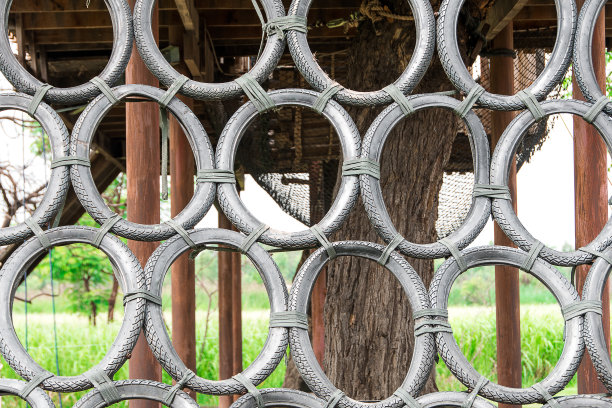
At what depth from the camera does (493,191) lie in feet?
4.75

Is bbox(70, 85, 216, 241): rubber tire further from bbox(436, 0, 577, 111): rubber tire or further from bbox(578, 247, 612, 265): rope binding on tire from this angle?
bbox(578, 247, 612, 265): rope binding on tire

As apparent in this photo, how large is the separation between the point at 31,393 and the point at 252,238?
18.0 inches

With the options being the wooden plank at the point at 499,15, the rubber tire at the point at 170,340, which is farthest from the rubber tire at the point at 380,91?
the wooden plank at the point at 499,15

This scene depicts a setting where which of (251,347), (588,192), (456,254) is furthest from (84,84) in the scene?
(251,347)

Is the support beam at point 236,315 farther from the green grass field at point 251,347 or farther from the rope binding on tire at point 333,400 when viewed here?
the rope binding on tire at point 333,400

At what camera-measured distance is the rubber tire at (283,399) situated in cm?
135

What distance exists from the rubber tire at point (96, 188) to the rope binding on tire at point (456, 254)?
43 centimetres

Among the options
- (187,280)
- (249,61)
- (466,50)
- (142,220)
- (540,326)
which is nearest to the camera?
(142,220)

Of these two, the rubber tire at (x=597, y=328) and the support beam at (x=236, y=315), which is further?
the support beam at (x=236, y=315)

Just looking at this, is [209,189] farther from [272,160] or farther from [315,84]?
[272,160]

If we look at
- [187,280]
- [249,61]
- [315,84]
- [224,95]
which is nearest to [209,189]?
[224,95]

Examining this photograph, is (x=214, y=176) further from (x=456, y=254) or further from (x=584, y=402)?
(x=584, y=402)

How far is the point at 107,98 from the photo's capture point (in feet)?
4.79

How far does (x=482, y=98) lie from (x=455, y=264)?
0.32 meters
